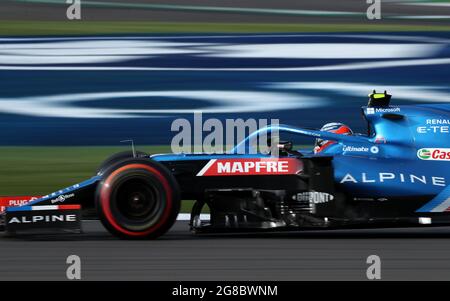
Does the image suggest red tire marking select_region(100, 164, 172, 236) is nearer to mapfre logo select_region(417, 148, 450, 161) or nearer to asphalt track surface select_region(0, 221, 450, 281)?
asphalt track surface select_region(0, 221, 450, 281)

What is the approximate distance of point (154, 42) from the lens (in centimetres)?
2036

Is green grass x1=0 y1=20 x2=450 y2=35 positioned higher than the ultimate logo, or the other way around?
green grass x1=0 y1=20 x2=450 y2=35

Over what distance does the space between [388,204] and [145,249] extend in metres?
2.22

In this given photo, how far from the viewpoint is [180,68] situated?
60.7ft

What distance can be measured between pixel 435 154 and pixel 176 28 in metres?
13.5

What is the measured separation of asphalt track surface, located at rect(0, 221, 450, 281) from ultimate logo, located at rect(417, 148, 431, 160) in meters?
0.73

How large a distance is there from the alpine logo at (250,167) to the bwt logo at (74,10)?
551 inches

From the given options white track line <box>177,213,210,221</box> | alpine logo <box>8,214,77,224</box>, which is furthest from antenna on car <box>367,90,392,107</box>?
alpine logo <box>8,214,77,224</box>

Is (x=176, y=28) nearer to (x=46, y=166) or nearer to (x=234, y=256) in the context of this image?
(x=46, y=166)

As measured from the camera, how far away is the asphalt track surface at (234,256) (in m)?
6.73

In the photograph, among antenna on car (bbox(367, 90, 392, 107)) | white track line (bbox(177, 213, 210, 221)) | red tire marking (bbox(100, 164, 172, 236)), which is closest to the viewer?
red tire marking (bbox(100, 164, 172, 236))

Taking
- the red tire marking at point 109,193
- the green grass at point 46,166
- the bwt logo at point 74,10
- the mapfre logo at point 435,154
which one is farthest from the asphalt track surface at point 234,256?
the bwt logo at point 74,10

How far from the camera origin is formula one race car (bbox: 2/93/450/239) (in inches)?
328

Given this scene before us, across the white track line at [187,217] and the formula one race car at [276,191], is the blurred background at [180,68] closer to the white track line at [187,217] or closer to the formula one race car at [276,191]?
the white track line at [187,217]
